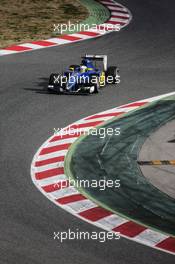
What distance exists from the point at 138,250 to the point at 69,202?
9.42 feet

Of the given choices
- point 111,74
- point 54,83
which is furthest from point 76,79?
point 111,74

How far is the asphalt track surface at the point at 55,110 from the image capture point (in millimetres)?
15242

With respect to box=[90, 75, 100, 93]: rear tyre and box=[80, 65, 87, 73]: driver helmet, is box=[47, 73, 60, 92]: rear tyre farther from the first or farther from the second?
box=[90, 75, 100, 93]: rear tyre

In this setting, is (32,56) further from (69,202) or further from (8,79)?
(69,202)

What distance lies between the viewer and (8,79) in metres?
27.4

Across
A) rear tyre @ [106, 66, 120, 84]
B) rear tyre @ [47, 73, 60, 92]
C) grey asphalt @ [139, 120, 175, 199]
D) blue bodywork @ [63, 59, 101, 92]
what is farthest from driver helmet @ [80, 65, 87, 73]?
grey asphalt @ [139, 120, 175, 199]

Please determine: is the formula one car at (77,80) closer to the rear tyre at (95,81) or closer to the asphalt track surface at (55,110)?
the rear tyre at (95,81)

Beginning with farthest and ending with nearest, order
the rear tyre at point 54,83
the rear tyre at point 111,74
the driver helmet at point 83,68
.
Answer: the rear tyre at point 111,74 → the driver helmet at point 83,68 → the rear tyre at point 54,83

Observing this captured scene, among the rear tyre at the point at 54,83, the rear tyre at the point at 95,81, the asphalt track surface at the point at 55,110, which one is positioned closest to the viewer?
the asphalt track surface at the point at 55,110

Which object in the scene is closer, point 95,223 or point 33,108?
point 95,223

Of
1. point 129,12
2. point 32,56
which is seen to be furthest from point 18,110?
point 129,12

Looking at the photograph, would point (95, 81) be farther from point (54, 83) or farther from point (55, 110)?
point (55, 110)

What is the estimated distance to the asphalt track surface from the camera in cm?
1524

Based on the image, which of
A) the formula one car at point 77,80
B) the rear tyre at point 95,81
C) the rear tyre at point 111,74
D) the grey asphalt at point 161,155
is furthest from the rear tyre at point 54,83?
the grey asphalt at point 161,155
